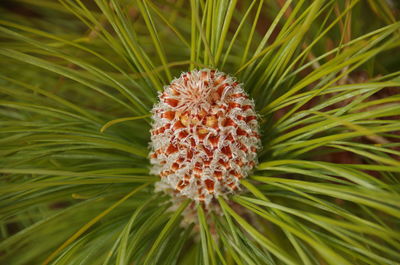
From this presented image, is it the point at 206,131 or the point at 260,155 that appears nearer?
the point at 206,131

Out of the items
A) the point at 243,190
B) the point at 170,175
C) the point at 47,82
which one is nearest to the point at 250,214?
the point at 243,190

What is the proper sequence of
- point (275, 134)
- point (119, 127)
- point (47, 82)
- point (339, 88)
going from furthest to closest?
point (47, 82), point (119, 127), point (275, 134), point (339, 88)

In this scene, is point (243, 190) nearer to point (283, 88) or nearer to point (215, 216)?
point (215, 216)

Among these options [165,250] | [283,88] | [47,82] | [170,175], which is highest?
[47,82]
